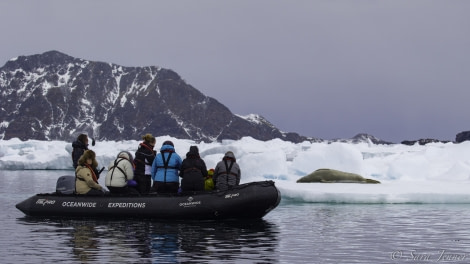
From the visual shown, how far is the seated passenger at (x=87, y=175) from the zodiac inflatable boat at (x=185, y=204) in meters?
0.26

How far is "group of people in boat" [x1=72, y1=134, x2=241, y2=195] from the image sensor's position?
1947 cm

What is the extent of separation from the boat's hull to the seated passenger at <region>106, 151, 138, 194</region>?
35 centimetres

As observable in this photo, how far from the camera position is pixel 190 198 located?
63.7 feet

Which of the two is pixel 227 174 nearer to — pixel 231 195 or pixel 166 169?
pixel 231 195

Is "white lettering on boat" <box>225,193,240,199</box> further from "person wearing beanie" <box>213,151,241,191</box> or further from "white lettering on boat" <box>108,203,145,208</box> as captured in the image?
"white lettering on boat" <box>108,203,145,208</box>

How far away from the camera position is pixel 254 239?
16.5 metres

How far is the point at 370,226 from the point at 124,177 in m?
6.92

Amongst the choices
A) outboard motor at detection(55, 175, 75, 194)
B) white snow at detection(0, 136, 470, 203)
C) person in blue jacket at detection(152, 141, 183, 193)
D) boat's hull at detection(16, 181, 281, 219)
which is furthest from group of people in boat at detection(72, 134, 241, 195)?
white snow at detection(0, 136, 470, 203)

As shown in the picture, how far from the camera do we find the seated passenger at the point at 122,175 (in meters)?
19.9

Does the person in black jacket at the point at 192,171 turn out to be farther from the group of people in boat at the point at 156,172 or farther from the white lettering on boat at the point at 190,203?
the white lettering on boat at the point at 190,203

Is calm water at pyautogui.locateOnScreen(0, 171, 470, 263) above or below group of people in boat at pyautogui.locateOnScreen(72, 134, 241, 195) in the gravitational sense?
below

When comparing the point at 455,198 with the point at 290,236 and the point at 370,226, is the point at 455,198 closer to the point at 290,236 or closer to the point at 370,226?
the point at 370,226

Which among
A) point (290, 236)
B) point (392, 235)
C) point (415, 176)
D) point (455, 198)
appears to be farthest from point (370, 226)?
point (415, 176)

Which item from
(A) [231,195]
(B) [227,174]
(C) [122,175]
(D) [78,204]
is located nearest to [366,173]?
(B) [227,174]
